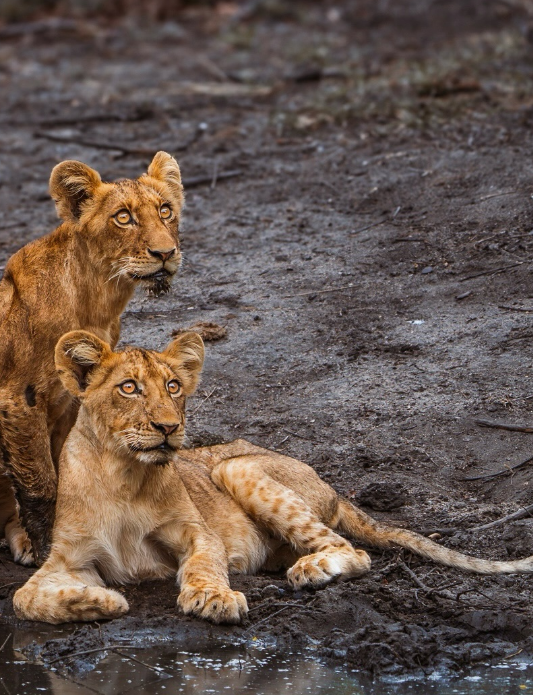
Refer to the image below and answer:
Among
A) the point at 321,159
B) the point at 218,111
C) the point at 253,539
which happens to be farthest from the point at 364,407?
the point at 218,111

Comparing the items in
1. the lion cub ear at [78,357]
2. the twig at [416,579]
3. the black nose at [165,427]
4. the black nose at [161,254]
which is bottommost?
the twig at [416,579]

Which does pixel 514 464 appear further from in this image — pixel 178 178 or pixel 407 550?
pixel 178 178

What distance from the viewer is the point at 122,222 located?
689 cm

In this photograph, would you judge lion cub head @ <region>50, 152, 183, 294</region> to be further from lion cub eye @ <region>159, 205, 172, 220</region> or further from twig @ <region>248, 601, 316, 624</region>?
twig @ <region>248, 601, 316, 624</region>

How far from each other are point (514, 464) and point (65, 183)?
299cm

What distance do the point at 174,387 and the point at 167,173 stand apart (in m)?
1.46

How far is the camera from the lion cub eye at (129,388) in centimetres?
640

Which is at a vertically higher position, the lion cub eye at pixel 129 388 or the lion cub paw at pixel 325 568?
the lion cub eye at pixel 129 388

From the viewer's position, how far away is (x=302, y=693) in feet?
18.5

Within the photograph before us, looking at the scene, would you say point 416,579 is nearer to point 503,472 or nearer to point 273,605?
point 273,605

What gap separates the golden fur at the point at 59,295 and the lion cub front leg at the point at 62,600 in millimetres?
406

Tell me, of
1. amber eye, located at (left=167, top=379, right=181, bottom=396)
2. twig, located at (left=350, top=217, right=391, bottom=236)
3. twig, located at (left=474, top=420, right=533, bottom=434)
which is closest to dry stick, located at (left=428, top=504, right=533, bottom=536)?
twig, located at (left=474, top=420, right=533, bottom=434)

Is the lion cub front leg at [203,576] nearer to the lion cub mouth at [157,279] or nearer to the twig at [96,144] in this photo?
the lion cub mouth at [157,279]

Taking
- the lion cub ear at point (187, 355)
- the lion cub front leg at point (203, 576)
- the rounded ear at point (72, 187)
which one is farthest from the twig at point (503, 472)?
the rounded ear at point (72, 187)
